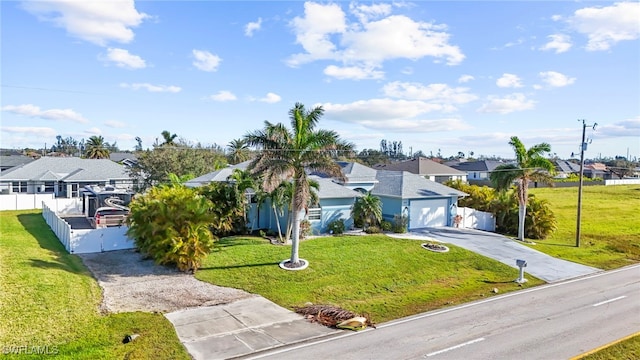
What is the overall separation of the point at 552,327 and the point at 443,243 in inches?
451

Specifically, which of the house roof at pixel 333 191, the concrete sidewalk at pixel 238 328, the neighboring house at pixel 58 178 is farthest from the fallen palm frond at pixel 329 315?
the neighboring house at pixel 58 178

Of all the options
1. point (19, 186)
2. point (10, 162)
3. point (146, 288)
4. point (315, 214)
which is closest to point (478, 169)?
point (315, 214)

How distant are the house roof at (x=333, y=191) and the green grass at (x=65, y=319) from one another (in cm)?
1441

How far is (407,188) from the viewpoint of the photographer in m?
30.3

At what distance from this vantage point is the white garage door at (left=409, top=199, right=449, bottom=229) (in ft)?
97.3

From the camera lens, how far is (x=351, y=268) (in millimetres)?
19859

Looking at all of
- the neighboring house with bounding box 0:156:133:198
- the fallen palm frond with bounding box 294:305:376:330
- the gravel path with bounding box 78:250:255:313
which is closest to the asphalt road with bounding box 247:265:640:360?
the fallen palm frond with bounding box 294:305:376:330

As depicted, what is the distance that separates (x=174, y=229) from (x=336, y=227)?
11.3m

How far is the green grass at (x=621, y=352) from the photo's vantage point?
11445 millimetres

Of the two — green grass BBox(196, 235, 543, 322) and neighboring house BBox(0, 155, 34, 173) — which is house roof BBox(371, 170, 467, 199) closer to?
green grass BBox(196, 235, 543, 322)

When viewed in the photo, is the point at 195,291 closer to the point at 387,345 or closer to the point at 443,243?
the point at 387,345

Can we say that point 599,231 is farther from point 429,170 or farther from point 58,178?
point 58,178

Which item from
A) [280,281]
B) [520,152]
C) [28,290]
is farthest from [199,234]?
[520,152]

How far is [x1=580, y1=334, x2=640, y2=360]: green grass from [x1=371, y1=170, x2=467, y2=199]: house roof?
17.0m
